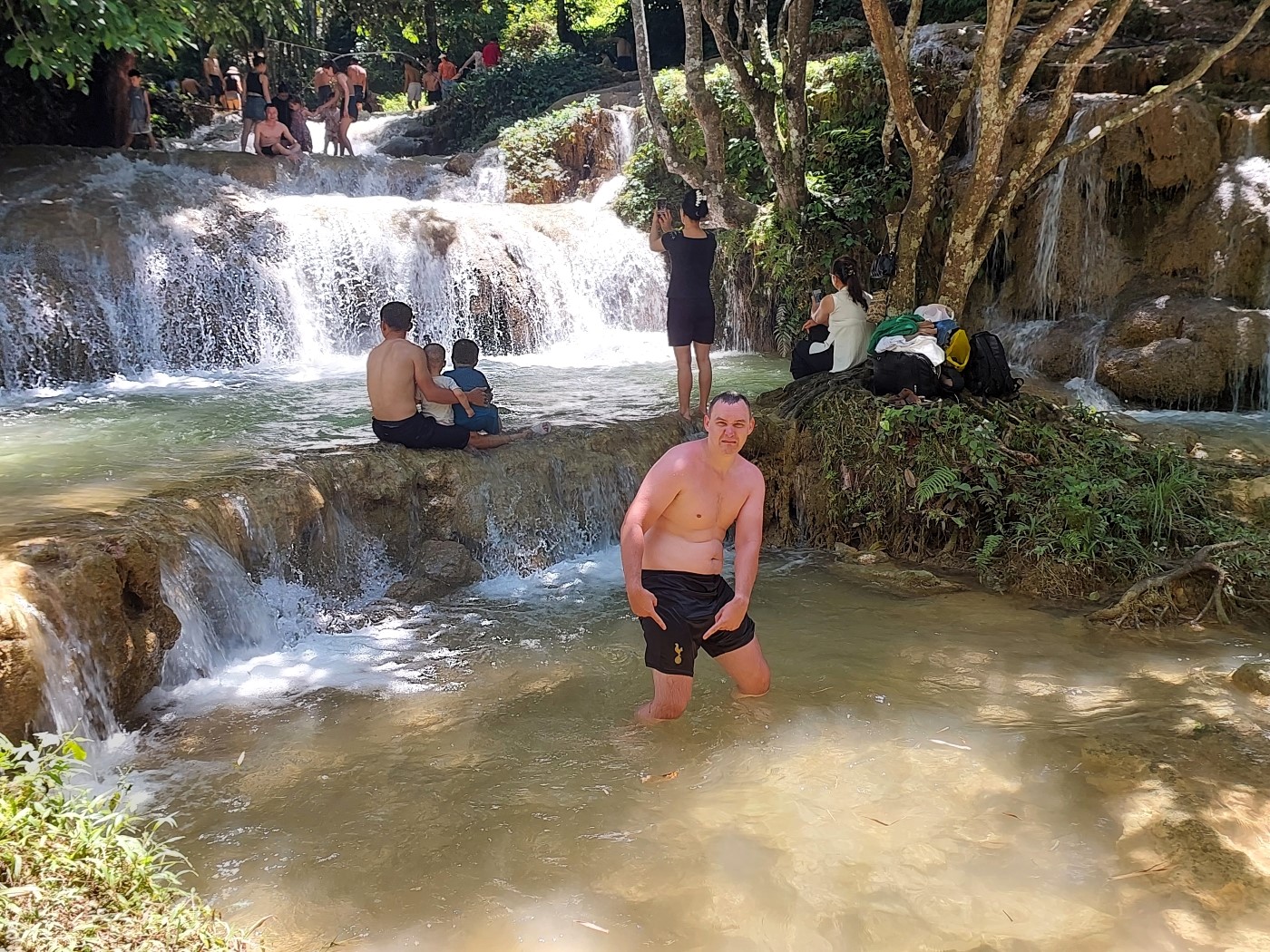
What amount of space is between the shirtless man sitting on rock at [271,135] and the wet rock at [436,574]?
415 inches

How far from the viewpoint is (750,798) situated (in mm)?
3826

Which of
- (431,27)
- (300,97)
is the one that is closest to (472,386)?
(300,97)

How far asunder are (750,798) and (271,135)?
14417 mm

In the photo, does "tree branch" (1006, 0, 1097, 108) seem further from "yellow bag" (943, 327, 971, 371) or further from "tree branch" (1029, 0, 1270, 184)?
"yellow bag" (943, 327, 971, 371)

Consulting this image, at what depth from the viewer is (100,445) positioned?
7.06 metres

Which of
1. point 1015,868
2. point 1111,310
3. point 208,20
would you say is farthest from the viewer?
point 208,20

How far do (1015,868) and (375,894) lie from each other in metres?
2.18

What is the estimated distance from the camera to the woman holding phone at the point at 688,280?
7.17m

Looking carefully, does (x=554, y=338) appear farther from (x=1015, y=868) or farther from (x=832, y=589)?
(x=1015, y=868)

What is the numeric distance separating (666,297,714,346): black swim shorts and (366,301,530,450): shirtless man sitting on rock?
1.78 meters

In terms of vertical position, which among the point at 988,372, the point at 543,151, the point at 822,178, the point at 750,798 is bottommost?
the point at 750,798

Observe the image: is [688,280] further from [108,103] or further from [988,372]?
[108,103]

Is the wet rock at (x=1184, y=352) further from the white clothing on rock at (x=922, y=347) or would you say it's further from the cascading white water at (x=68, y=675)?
the cascading white water at (x=68, y=675)

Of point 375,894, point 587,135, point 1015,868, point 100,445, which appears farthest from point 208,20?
point 1015,868
